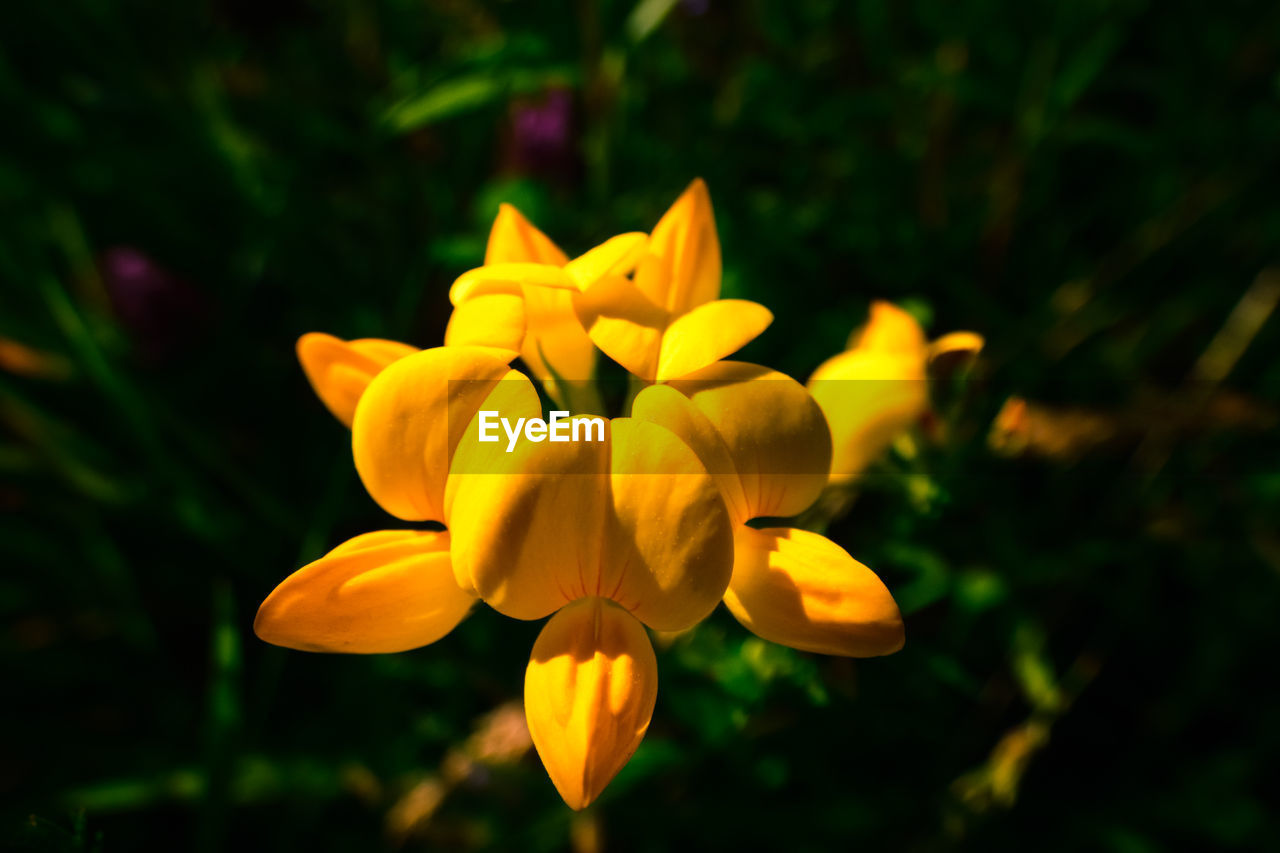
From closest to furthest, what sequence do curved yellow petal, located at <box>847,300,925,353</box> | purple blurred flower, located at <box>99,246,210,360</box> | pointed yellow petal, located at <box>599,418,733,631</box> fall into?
pointed yellow petal, located at <box>599,418,733,631</box>
curved yellow petal, located at <box>847,300,925,353</box>
purple blurred flower, located at <box>99,246,210,360</box>

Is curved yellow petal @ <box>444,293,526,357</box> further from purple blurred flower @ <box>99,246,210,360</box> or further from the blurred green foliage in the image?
purple blurred flower @ <box>99,246,210,360</box>

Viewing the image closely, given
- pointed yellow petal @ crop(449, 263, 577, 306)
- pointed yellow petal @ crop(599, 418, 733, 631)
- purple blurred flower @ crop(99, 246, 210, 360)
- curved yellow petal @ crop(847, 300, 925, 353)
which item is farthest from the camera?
purple blurred flower @ crop(99, 246, 210, 360)

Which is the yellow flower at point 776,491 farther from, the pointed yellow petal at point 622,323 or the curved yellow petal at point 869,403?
the curved yellow petal at point 869,403

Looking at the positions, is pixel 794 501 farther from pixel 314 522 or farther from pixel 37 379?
pixel 37 379

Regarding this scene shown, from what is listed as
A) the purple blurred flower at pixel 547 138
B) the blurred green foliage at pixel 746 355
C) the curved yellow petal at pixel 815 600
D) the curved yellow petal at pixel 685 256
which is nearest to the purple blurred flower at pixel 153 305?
the blurred green foliage at pixel 746 355

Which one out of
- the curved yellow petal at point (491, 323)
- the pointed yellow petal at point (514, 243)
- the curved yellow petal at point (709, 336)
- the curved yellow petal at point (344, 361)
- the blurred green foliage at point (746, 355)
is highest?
the pointed yellow petal at point (514, 243)

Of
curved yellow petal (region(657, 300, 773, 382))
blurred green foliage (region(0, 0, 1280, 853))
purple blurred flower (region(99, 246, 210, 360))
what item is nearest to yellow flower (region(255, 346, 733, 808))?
curved yellow petal (region(657, 300, 773, 382))

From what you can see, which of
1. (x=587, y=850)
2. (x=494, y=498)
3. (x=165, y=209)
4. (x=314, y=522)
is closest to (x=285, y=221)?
(x=165, y=209)
